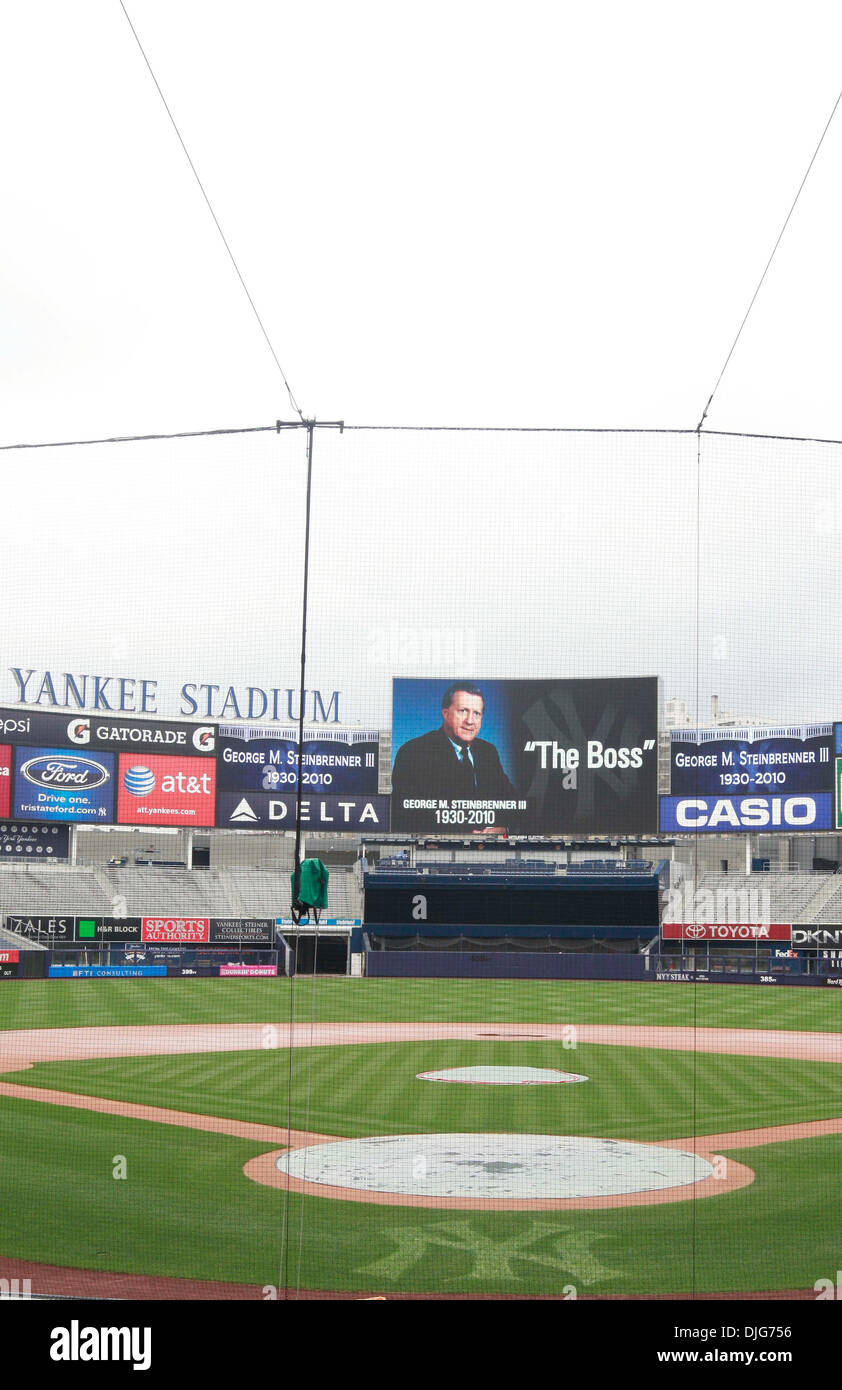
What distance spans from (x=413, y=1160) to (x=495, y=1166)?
34.3 inches

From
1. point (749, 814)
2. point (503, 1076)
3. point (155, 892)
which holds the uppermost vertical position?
point (749, 814)

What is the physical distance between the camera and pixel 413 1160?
12.8 metres

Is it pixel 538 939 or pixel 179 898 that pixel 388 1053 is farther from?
pixel 179 898

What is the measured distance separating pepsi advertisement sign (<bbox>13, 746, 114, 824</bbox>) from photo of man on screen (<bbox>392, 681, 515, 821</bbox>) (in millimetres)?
A: 11071

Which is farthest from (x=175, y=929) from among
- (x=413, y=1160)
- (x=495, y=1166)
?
(x=495, y=1166)

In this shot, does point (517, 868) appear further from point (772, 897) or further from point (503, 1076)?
point (503, 1076)

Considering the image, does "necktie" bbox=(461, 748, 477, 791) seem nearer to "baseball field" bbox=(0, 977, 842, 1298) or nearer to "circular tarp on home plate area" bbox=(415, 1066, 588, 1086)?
"baseball field" bbox=(0, 977, 842, 1298)

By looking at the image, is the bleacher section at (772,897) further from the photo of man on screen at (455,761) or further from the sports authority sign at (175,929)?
the sports authority sign at (175,929)

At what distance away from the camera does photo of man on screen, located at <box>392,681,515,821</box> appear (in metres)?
45.9

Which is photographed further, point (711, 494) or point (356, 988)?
point (356, 988)
